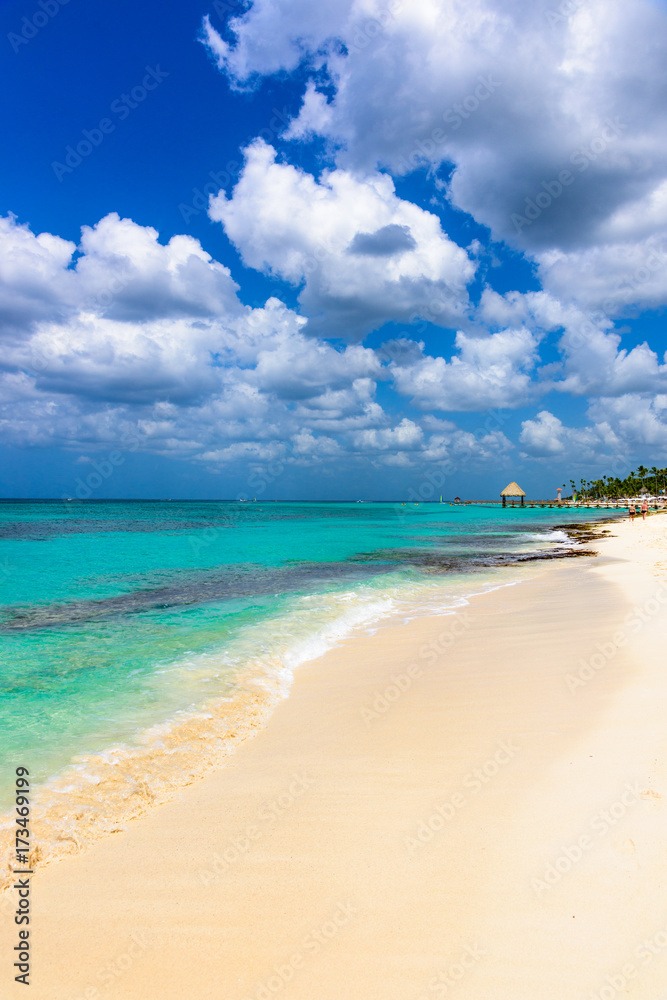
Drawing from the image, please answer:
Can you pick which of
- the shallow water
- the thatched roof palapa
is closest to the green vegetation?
the thatched roof palapa

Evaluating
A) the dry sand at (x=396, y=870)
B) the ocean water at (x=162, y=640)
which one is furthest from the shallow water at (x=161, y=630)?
the dry sand at (x=396, y=870)

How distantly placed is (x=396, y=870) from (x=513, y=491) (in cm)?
14297

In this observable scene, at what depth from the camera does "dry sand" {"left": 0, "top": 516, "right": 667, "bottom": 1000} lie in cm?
276

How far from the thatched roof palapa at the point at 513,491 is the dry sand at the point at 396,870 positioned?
137 meters

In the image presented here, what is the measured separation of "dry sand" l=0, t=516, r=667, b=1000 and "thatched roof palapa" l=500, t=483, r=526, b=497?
450ft

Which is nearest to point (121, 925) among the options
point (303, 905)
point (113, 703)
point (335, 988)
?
point (303, 905)

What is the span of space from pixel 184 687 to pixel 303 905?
5118mm

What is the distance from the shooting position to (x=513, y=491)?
13825 cm

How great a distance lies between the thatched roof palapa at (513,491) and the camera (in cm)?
13688

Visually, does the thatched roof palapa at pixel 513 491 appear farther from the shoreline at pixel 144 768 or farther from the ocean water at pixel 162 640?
the shoreline at pixel 144 768

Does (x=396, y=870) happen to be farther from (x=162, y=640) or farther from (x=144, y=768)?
(x=162, y=640)

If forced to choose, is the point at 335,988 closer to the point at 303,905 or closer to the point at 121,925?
the point at 303,905

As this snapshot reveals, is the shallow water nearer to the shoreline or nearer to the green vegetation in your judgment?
the shoreline

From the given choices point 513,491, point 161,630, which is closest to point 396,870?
point 161,630
